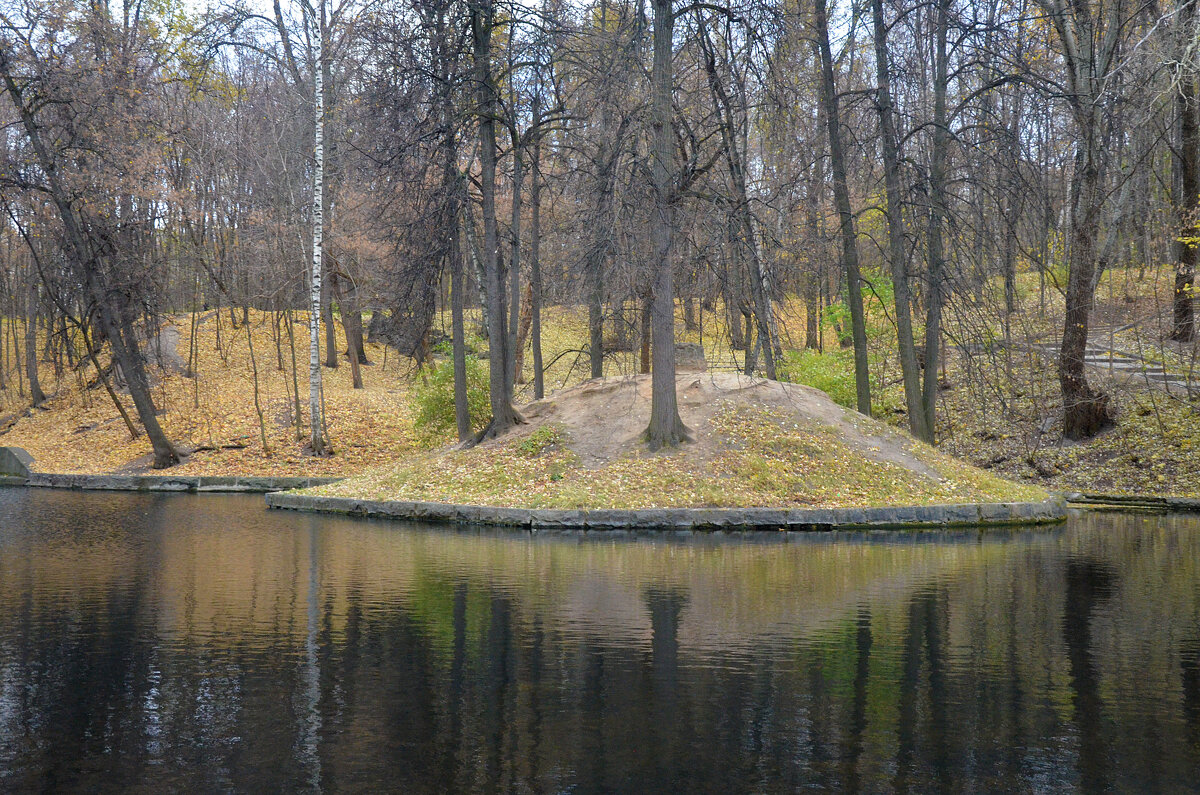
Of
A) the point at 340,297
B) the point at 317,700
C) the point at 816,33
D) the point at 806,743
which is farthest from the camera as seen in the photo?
the point at 340,297

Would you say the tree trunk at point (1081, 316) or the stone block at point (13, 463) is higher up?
the tree trunk at point (1081, 316)

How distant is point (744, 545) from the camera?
13523mm

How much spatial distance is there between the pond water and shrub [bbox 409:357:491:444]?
11.4 m

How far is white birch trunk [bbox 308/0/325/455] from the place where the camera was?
24172 millimetres

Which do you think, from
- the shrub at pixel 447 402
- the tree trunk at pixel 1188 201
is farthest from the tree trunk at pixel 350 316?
the tree trunk at pixel 1188 201

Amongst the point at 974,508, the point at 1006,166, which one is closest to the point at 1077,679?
the point at 974,508

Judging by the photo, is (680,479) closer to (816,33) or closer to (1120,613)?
(1120,613)

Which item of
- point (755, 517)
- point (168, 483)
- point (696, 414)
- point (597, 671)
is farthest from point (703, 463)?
point (168, 483)

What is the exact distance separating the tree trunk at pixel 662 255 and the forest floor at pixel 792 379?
0.94 m

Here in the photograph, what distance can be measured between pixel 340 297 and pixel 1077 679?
1205 inches

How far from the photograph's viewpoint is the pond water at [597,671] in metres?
4.75

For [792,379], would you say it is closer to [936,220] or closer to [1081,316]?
[1081,316]

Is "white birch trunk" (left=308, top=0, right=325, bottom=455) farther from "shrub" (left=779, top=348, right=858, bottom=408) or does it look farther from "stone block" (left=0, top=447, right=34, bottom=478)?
"shrub" (left=779, top=348, right=858, bottom=408)

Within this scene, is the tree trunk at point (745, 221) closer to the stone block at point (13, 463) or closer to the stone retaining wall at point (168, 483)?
the stone retaining wall at point (168, 483)
